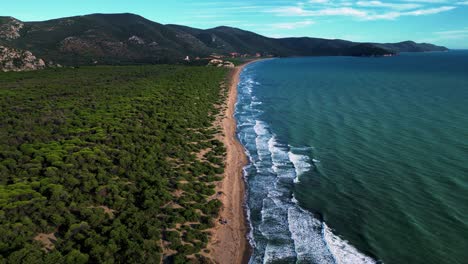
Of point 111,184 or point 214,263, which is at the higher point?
point 111,184

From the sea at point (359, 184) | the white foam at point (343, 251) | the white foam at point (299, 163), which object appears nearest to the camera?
the white foam at point (343, 251)

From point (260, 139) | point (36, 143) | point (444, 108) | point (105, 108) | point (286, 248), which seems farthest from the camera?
point (444, 108)

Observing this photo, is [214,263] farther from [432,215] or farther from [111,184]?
[432,215]

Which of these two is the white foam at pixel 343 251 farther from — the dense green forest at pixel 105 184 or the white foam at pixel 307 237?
the dense green forest at pixel 105 184

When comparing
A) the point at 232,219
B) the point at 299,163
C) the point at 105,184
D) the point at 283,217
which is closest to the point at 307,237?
the point at 283,217

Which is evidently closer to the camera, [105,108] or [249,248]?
[249,248]

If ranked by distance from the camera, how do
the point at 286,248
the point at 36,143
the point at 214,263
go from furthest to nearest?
the point at 36,143 → the point at 286,248 → the point at 214,263

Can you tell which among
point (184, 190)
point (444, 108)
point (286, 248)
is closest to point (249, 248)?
point (286, 248)

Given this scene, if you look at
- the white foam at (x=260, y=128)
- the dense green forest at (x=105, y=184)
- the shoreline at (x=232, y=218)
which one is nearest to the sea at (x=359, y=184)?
the white foam at (x=260, y=128)
